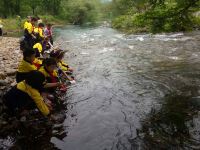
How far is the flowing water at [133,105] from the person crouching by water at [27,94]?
0.94 metres

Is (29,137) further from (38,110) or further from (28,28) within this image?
(28,28)

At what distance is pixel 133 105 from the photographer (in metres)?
9.78

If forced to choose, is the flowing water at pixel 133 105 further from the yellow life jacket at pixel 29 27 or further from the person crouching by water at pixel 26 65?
the yellow life jacket at pixel 29 27

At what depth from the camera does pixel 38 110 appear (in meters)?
8.82

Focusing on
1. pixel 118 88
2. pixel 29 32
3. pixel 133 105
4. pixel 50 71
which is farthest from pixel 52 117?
pixel 29 32

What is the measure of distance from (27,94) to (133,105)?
11.5 feet

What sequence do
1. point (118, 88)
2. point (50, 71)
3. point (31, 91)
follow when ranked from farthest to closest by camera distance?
point (118, 88) < point (50, 71) < point (31, 91)

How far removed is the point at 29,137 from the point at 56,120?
3.76 ft

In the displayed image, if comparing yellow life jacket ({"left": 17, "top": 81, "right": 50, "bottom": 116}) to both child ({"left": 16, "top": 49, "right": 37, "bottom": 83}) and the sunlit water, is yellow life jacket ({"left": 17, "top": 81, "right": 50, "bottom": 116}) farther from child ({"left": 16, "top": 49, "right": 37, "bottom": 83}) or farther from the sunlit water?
the sunlit water

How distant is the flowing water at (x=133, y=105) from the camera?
7.34 meters

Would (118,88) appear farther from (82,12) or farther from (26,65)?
(82,12)

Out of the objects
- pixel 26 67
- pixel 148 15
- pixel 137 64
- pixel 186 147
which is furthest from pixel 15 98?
pixel 137 64

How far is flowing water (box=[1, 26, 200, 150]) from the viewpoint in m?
7.34

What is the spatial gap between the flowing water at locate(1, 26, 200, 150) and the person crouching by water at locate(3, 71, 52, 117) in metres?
0.94
